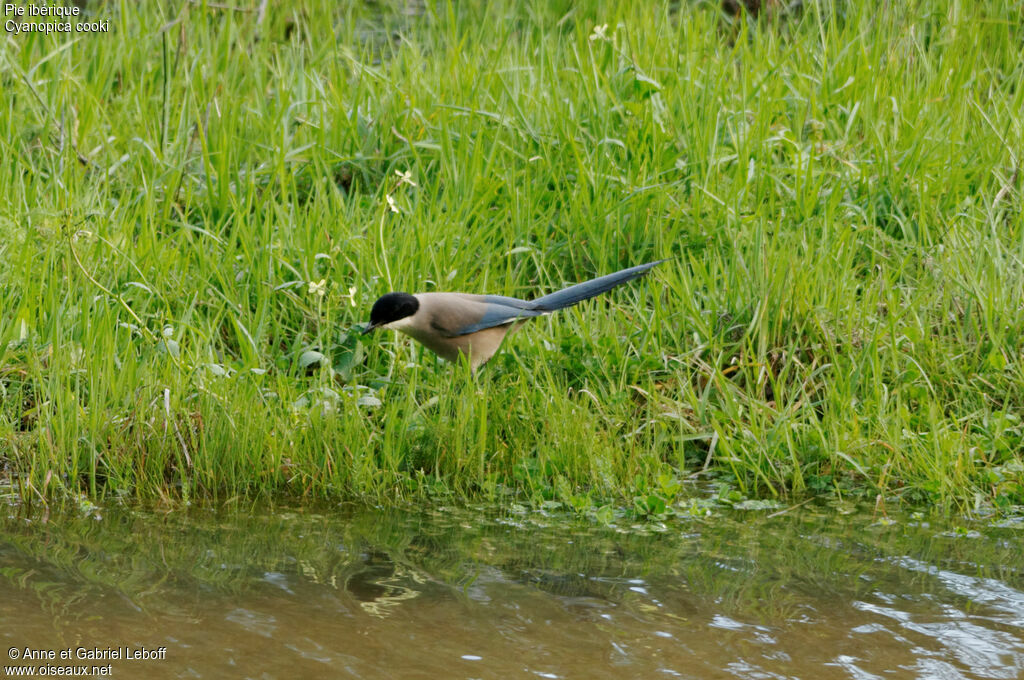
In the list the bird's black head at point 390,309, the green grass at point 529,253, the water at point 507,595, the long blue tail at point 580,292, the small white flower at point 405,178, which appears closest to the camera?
the water at point 507,595

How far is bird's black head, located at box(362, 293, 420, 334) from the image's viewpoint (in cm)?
461

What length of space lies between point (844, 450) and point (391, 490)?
1737mm

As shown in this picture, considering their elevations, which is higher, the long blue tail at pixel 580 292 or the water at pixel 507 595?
the long blue tail at pixel 580 292

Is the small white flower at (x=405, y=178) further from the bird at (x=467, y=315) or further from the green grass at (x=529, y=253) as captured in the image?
the bird at (x=467, y=315)

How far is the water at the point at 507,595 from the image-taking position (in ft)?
10.0

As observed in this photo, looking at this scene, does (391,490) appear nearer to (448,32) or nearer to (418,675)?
(418,675)

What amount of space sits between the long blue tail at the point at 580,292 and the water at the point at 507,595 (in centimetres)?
117

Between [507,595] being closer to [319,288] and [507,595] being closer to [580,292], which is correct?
[580,292]

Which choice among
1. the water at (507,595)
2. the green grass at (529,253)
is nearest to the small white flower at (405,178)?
the green grass at (529,253)

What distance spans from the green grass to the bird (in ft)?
0.41

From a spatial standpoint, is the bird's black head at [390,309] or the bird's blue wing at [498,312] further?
the bird's blue wing at [498,312]

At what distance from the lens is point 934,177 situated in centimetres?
590

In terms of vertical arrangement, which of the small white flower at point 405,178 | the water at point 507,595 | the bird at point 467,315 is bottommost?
the water at point 507,595

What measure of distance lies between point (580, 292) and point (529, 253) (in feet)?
2.17
